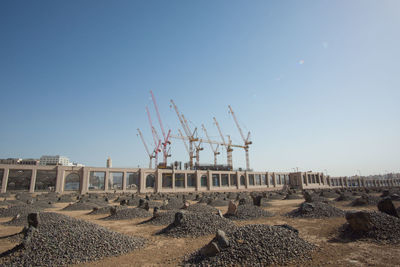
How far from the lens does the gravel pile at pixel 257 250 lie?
708cm

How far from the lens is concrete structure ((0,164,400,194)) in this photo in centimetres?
4700

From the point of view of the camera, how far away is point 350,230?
10266 mm

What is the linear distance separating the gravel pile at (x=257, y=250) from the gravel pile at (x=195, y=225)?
3.44 m

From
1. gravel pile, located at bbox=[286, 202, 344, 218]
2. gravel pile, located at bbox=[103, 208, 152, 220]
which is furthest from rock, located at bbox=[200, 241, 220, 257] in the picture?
gravel pile, located at bbox=[103, 208, 152, 220]

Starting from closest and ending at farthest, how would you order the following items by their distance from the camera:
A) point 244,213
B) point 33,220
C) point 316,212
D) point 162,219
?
point 33,220 < point 162,219 < point 316,212 < point 244,213

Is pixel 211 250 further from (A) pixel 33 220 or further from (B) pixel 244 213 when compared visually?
(B) pixel 244 213

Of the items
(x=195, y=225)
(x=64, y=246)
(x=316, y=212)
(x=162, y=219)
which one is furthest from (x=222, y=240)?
(x=316, y=212)

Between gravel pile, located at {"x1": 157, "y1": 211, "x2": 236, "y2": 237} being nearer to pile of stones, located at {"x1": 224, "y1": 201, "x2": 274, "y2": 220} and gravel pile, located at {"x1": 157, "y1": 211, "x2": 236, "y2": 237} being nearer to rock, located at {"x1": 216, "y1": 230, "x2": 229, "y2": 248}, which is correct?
pile of stones, located at {"x1": 224, "y1": 201, "x2": 274, "y2": 220}

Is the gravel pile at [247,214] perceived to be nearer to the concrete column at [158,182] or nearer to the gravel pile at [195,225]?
the gravel pile at [195,225]

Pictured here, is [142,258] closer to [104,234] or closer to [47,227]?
[104,234]

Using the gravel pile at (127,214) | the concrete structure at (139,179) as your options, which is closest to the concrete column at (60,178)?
the concrete structure at (139,179)

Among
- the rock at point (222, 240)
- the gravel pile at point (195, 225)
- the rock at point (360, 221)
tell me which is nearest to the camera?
the rock at point (222, 240)

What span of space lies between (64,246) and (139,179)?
4872 cm

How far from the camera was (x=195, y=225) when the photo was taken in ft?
38.9
